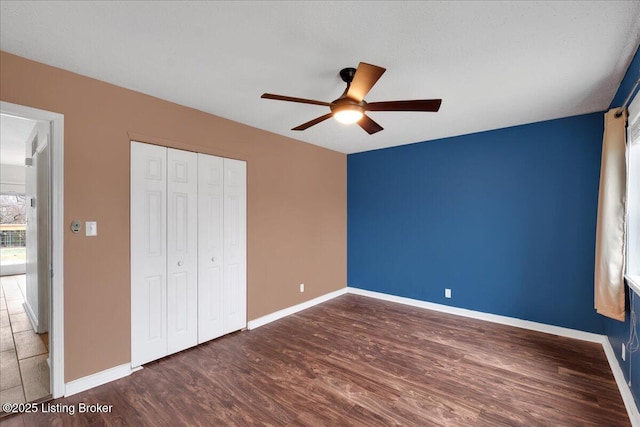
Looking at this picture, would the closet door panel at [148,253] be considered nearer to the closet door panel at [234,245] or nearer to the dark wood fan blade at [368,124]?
the closet door panel at [234,245]

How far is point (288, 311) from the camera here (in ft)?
13.5

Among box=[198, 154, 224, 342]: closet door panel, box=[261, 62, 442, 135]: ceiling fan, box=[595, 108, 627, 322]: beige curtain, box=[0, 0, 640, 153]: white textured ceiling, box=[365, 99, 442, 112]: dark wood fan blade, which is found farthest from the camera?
box=[198, 154, 224, 342]: closet door panel

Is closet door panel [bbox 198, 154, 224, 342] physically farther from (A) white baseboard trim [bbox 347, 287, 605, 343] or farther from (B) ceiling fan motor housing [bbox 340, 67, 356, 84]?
(A) white baseboard trim [bbox 347, 287, 605, 343]

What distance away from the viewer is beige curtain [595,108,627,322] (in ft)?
7.66

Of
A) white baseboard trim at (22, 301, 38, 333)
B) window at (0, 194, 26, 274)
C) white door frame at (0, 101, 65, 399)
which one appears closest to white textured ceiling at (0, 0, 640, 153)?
white door frame at (0, 101, 65, 399)

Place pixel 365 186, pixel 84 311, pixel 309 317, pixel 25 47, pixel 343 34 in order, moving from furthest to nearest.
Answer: pixel 365 186 → pixel 309 317 → pixel 84 311 → pixel 25 47 → pixel 343 34

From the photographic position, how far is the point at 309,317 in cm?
403

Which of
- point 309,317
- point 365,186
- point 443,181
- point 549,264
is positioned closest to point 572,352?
point 549,264

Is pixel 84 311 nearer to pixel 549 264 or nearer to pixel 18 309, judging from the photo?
pixel 18 309

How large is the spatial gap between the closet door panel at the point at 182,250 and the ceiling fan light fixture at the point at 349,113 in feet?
5.67

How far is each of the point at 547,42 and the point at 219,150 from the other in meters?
3.01

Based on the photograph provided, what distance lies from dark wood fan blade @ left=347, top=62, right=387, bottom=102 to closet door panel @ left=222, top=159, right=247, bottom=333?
192 centimetres

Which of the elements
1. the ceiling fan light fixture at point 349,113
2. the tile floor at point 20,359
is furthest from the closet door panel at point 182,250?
the ceiling fan light fixture at point 349,113

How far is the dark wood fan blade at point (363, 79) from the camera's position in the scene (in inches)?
66.0
